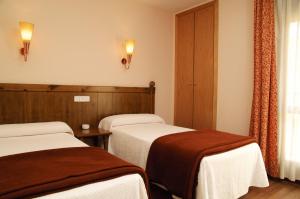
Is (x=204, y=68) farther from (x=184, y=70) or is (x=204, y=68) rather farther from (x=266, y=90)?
(x=266, y=90)

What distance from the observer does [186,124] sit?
146 inches

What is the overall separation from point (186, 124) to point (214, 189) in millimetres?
2028

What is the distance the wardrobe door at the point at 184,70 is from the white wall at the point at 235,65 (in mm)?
528

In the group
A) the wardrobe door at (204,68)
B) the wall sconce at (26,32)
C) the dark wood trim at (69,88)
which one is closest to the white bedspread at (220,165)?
the dark wood trim at (69,88)

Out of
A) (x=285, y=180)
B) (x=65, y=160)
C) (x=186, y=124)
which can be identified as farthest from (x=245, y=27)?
(x=65, y=160)

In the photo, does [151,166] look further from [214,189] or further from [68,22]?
[68,22]

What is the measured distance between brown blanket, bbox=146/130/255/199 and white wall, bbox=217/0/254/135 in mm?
895

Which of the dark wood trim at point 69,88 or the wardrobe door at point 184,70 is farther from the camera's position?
the wardrobe door at point 184,70

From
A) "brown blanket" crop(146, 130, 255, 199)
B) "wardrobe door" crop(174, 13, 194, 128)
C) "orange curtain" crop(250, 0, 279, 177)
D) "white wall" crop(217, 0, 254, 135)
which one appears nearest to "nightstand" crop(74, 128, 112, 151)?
"brown blanket" crop(146, 130, 255, 199)

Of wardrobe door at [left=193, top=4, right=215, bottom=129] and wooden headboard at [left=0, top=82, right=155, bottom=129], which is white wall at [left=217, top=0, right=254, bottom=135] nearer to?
wardrobe door at [left=193, top=4, right=215, bottom=129]

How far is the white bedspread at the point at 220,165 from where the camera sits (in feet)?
5.57

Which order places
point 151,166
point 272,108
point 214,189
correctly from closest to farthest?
1. point 214,189
2. point 151,166
3. point 272,108

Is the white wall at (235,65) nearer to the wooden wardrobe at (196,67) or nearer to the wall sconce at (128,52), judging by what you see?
the wooden wardrobe at (196,67)

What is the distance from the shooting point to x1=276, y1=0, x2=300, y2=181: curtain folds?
2.45 m
